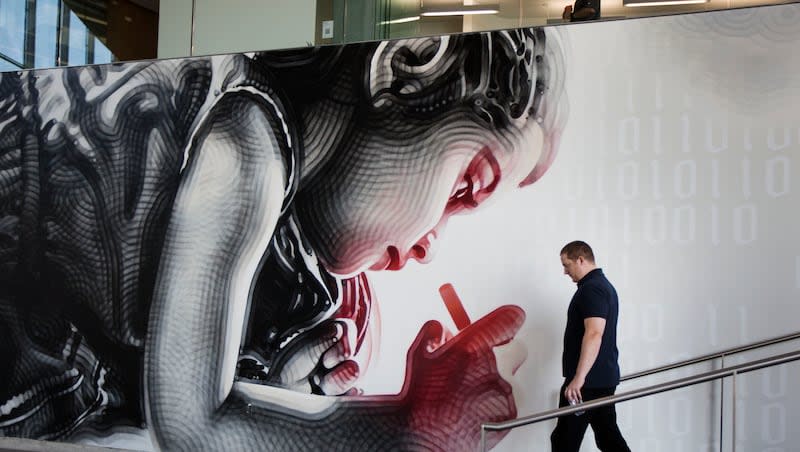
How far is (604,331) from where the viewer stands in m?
5.60

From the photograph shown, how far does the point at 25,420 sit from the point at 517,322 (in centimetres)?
435

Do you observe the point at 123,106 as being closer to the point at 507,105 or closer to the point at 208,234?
the point at 208,234

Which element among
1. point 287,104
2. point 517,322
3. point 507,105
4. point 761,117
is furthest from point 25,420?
point 761,117

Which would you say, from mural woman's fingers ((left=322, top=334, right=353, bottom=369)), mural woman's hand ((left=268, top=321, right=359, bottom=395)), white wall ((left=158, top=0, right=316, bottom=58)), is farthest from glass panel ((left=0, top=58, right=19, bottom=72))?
mural woman's fingers ((left=322, top=334, right=353, bottom=369))

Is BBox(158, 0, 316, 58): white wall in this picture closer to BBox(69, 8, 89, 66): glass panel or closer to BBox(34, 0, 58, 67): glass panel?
BBox(69, 8, 89, 66): glass panel

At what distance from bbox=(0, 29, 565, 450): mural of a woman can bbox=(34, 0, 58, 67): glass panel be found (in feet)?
0.63

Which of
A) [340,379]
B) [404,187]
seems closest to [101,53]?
[404,187]

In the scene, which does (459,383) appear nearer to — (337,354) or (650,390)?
(337,354)

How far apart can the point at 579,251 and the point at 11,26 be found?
568 centimetres

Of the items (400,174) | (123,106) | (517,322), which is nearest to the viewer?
(517,322)

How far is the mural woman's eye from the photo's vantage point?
6.38 metres

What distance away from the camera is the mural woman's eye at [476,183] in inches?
251

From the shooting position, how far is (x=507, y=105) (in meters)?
6.38

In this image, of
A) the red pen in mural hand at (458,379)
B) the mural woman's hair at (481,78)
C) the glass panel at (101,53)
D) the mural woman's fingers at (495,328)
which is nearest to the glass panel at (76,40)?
the glass panel at (101,53)
